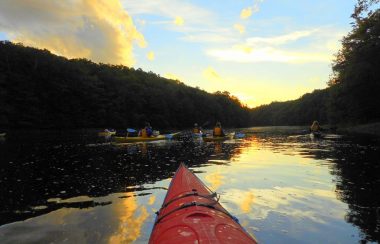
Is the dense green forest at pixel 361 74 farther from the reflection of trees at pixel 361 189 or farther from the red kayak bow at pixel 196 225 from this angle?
the red kayak bow at pixel 196 225

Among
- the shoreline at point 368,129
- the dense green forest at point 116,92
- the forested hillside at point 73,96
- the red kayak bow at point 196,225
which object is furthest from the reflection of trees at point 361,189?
the forested hillside at point 73,96

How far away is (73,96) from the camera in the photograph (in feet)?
276

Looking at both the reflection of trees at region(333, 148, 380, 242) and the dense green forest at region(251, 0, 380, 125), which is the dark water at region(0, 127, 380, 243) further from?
the dense green forest at region(251, 0, 380, 125)

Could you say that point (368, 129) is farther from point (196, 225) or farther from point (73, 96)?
point (73, 96)

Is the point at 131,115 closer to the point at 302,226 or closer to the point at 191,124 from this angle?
the point at 191,124

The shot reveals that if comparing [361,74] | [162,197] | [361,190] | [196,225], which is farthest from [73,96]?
[196,225]

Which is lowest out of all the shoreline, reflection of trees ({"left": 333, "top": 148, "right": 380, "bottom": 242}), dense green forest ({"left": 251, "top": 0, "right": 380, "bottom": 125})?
reflection of trees ({"left": 333, "top": 148, "right": 380, "bottom": 242})

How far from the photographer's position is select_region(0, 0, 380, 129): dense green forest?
55.0 metres

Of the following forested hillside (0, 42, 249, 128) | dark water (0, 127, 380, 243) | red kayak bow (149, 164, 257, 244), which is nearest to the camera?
red kayak bow (149, 164, 257, 244)

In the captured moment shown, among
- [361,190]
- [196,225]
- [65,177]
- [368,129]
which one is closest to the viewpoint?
[196,225]

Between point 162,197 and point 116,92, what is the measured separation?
91267 millimetres

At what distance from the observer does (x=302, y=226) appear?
8.29 m

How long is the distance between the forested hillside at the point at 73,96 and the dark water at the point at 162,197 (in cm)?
5626

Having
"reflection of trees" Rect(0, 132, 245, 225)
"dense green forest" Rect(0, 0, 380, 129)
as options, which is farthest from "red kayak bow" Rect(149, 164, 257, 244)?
"dense green forest" Rect(0, 0, 380, 129)
